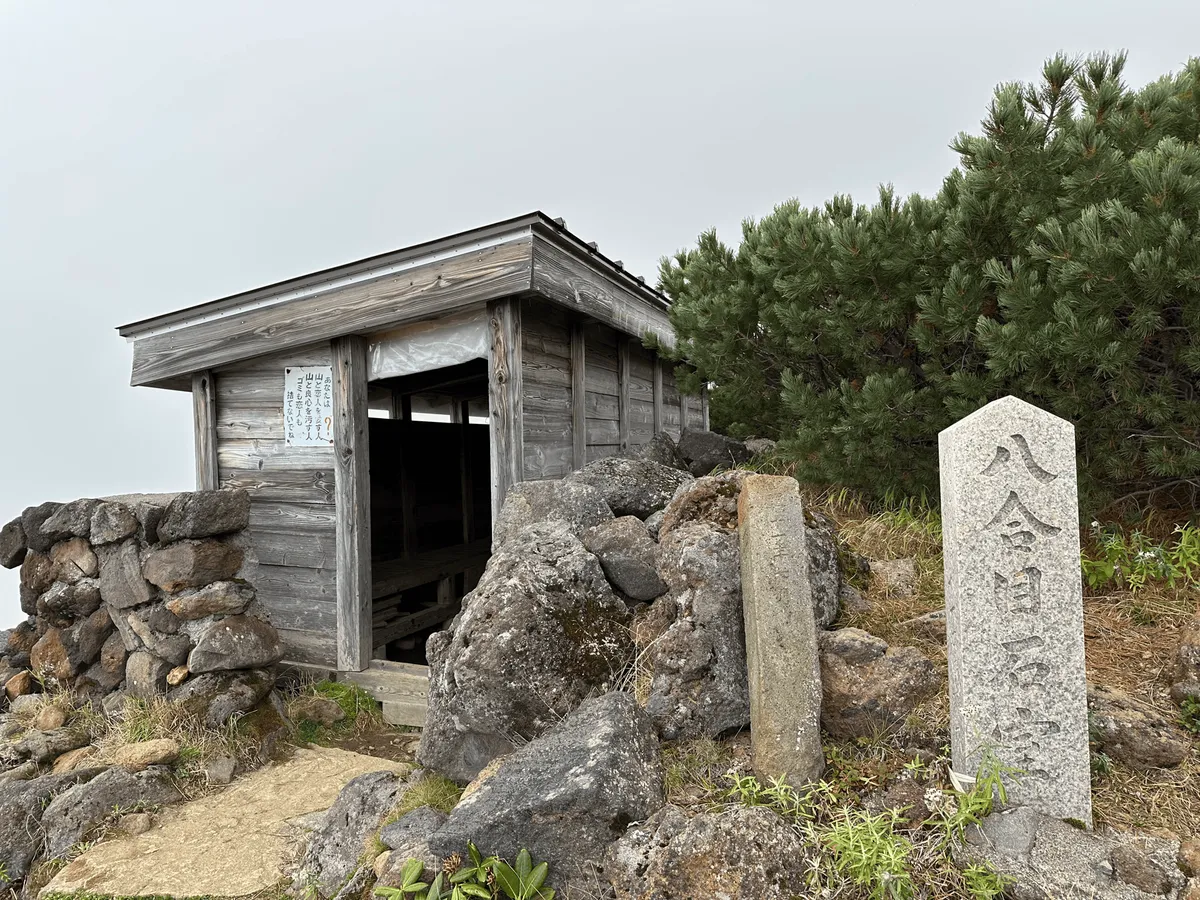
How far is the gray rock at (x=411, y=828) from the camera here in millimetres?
3555

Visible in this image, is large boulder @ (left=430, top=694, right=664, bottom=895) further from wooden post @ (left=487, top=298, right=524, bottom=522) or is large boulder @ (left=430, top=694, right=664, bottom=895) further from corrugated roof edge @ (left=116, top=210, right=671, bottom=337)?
corrugated roof edge @ (left=116, top=210, right=671, bottom=337)

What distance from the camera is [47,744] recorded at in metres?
5.53

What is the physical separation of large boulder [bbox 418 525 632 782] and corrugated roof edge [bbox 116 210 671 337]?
2752 mm

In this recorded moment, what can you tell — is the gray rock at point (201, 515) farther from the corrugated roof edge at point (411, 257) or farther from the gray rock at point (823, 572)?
the gray rock at point (823, 572)

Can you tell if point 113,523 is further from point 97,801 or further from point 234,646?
point 97,801

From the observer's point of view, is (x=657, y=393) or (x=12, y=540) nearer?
(x=12, y=540)

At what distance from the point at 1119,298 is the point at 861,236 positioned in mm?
1589

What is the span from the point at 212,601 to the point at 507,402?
318 centimetres

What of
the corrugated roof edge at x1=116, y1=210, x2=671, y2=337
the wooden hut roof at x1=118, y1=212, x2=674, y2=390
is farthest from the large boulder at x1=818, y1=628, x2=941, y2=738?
the corrugated roof edge at x1=116, y1=210, x2=671, y2=337

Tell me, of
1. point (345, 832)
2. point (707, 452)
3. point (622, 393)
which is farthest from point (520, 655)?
point (622, 393)

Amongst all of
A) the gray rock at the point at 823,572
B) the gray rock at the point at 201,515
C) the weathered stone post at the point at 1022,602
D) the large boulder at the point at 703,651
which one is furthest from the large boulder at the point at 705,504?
Result: the gray rock at the point at 201,515

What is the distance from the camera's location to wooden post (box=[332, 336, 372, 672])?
21.6 feet

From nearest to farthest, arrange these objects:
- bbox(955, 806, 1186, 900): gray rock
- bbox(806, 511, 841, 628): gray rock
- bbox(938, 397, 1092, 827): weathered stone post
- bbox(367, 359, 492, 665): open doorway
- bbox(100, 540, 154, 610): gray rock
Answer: bbox(955, 806, 1186, 900): gray rock, bbox(938, 397, 1092, 827): weathered stone post, bbox(806, 511, 841, 628): gray rock, bbox(100, 540, 154, 610): gray rock, bbox(367, 359, 492, 665): open doorway

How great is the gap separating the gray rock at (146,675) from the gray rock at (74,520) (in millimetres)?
1283
